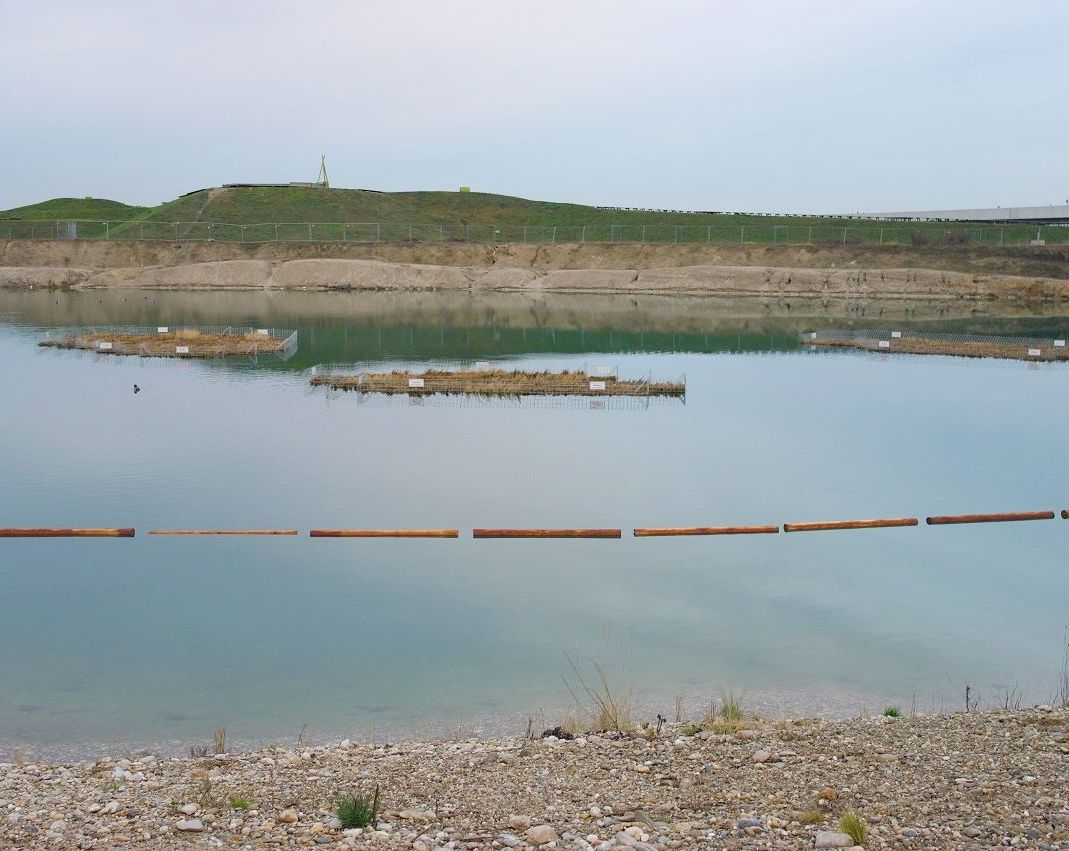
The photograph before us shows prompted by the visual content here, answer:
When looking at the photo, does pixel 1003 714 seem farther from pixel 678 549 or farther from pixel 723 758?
pixel 678 549

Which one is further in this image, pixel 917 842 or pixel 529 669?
pixel 529 669

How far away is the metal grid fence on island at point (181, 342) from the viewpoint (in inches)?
2372

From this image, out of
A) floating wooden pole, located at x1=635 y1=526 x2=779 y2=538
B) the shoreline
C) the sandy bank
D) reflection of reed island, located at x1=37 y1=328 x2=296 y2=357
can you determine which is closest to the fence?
the shoreline

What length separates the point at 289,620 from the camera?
70.7 feet

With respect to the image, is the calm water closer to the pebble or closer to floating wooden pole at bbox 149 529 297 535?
floating wooden pole at bbox 149 529 297 535

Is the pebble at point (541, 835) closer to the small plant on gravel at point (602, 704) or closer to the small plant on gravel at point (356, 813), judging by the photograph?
the small plant on gravel at point (356, 813)

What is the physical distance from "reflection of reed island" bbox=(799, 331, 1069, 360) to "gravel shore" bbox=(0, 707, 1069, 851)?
173 ft

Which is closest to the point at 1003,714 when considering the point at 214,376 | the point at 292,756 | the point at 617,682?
the point at 617,682

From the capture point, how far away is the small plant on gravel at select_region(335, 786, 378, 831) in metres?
11.3

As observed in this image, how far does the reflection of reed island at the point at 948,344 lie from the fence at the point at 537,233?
171ft

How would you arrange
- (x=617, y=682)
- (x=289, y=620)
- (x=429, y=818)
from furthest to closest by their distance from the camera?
(x=289, y=620) < (x=617, y=682) < (x=429, y=818)

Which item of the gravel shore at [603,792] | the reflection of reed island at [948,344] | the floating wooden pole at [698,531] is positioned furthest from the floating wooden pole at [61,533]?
the reflection of reed island at [948,344]

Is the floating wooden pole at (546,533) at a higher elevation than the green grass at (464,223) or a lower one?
lower

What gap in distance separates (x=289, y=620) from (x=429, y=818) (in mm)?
10625
